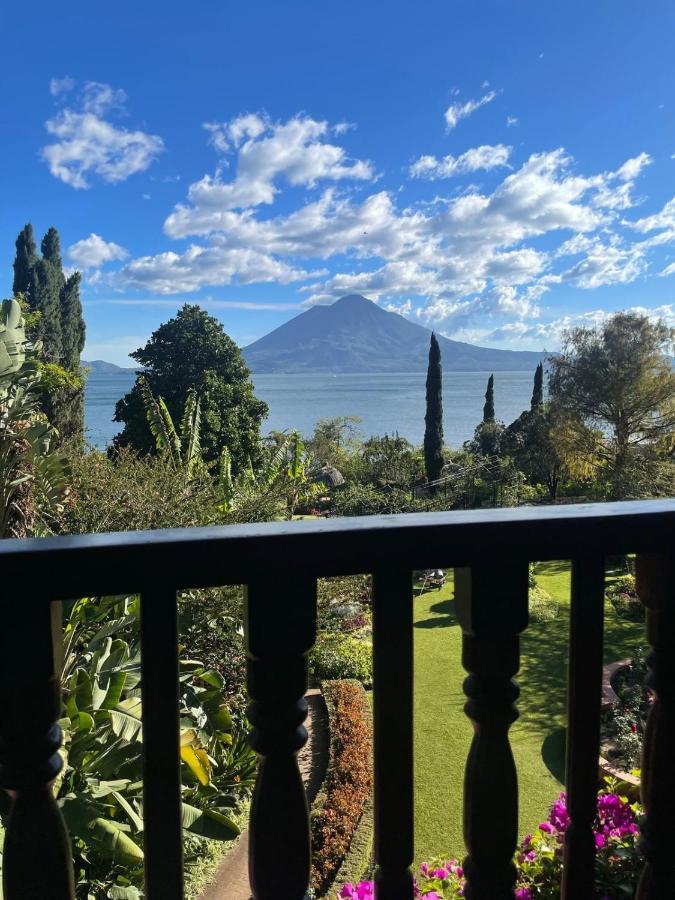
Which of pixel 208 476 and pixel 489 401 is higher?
pixel 489 401

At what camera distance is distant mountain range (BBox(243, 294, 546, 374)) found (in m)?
131

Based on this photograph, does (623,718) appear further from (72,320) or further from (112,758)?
(72,320)

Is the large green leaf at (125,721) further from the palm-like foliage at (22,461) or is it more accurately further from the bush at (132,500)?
the bush at (132,500)

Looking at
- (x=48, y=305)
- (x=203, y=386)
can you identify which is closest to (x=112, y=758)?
(x=203, y=386)

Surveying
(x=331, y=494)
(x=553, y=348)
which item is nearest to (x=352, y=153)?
(x=553, y=348)

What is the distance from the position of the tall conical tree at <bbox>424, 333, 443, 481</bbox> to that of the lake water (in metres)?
25.8

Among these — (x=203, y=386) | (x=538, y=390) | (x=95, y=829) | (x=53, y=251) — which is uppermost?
(x=53, y=251)

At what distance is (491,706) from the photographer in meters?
0.78

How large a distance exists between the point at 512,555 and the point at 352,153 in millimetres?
84818

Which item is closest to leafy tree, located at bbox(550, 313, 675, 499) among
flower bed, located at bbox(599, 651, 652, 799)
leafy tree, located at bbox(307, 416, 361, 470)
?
leafy tree, located at bbox(307, 416, 361, 470)

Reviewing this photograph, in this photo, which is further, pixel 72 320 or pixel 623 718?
pixel 72 320

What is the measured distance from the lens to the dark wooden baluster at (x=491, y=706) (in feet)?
2.54

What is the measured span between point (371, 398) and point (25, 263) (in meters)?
Answer: 65.5

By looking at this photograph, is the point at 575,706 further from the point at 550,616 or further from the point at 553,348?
the point at 553,348
